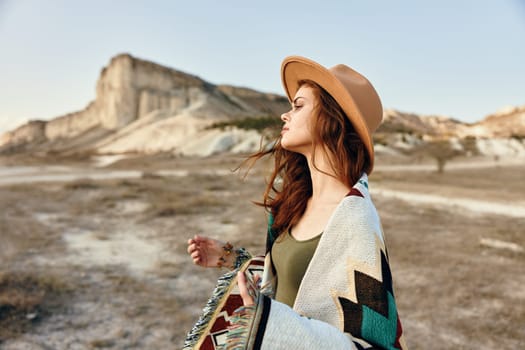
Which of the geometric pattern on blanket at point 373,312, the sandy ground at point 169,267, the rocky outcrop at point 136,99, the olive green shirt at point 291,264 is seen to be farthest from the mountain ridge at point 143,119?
the geometric pattern on blanket at point 373,312

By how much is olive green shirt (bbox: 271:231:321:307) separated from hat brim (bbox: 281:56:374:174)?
0.39 meters

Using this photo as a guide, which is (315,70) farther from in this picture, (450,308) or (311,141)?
(450,308)

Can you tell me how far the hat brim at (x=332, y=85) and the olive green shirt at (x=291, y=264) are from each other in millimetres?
395

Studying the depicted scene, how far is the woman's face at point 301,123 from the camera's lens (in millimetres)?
1579

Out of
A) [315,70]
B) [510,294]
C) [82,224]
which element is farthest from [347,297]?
[82,224]

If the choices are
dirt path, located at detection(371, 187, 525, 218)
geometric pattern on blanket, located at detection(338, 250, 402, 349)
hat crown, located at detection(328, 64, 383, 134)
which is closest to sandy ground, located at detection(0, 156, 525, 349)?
dirt path, located at detection(371, 187, 525, 218)

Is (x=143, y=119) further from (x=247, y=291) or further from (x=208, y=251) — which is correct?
(x=247, y=291)

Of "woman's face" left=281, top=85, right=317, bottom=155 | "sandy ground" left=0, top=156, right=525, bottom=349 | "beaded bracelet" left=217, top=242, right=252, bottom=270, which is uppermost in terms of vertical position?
"woman's face" left=281, top=85, right=317, bottom=155

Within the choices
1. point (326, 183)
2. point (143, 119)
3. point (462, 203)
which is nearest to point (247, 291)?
point (326, 183)

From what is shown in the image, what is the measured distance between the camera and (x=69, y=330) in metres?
4.04

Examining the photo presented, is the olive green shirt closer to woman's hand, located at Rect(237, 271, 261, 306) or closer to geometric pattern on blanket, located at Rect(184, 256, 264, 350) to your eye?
geometric pattern on blanket, located at Rect(184, 256, 264, 350)

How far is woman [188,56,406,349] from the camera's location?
1042mm

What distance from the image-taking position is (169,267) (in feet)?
19.6

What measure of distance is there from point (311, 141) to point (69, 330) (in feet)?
12.2
